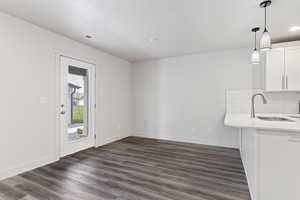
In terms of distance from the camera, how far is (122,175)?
2455 mm

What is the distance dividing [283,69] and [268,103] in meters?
0.83

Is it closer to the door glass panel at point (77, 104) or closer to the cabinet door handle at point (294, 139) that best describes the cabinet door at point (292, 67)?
the cabinet door handle at point (294, 139)

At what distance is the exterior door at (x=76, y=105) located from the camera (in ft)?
10.5

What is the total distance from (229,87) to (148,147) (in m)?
2.61

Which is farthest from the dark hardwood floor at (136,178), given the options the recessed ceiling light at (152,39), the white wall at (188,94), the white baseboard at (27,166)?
the recessed ceiling light at (152,39)

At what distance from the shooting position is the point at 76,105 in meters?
3.53

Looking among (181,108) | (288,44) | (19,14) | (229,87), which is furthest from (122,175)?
(288,44)

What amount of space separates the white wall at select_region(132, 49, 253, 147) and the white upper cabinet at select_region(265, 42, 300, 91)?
0.63 m

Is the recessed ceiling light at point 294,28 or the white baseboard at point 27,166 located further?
the recessed ceiling light at point 294,28

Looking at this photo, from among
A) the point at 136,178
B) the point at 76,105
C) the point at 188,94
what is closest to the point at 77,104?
the point at 76,105

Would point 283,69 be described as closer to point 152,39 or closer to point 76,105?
point 152,39

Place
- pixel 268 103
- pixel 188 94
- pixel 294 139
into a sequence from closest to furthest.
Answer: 1. pixel 294 139
2. pixel 268 103
3. pixel 188 94

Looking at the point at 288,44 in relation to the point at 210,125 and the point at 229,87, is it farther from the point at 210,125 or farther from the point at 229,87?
the point at 210,125

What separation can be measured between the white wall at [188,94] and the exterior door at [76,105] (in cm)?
177
